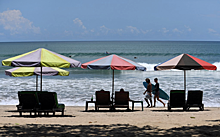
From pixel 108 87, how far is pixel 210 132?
1507 centimetres

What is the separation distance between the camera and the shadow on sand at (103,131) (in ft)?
20.8

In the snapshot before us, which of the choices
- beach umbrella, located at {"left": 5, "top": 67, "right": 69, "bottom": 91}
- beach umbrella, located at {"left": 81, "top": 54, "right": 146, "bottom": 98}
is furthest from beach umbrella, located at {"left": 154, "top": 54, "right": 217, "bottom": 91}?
beach umbrella, located at {"left": 5, "top": 67, "right": 69, "bottom": 91}

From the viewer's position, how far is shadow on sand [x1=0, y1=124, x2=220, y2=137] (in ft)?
20.8

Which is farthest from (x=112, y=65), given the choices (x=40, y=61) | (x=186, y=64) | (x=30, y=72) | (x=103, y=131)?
(x=103, y=131)

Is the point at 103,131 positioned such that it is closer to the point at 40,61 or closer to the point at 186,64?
the point at 40,61

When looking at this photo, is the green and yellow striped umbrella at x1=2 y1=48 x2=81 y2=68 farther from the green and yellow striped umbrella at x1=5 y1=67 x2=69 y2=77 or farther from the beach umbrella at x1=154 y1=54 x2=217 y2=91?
the beach umbrella at x1=154 y1=54 x2=217 y2=91

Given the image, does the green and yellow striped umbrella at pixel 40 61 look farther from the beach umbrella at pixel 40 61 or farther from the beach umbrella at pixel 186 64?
the beach umbrella at pixel 186 64

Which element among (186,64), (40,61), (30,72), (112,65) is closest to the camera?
(40,61)

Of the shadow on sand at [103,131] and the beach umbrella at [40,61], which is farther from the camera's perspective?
the beach umbrella at [40,61]

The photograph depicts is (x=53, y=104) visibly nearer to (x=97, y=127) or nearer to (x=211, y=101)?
(x=97, y=127)

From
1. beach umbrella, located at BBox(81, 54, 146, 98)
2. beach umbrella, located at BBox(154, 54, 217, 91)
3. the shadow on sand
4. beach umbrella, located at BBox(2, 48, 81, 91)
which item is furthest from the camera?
beach umbrella, located at BBox(154, 54, 217, 91)

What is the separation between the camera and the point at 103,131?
675cm

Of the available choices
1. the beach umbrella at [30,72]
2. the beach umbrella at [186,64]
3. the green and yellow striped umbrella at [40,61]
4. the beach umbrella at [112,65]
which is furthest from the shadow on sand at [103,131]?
the beach umbrella at [30,72]

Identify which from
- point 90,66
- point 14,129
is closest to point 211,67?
point 90,66
